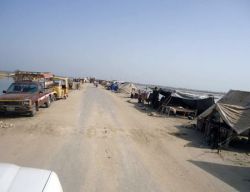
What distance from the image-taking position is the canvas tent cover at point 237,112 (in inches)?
498

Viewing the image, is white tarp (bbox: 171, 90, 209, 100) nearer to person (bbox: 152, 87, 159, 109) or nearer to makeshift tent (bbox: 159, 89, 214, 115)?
makeshift tent (bbox: 159, 89, 214, 115)

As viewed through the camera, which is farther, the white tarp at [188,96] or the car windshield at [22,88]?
the white tarp at [188,96]

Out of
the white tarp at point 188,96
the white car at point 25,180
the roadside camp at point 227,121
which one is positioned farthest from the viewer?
the white tarp at point 188,96

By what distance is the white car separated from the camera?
2836 millimetres

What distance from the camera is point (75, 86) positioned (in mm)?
54219

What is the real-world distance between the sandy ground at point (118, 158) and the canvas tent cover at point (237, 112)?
6.13 feet

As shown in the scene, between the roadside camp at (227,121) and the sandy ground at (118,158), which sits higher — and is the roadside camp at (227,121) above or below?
above

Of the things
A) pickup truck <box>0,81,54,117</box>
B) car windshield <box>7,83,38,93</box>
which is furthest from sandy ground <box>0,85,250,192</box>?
car windshield <box>7,83,38,93</box>

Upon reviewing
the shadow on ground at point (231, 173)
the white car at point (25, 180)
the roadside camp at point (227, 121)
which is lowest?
the shadow on ground at point (231, 173)

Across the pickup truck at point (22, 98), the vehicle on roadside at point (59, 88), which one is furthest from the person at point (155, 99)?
the pickup truck at point (22, 98)

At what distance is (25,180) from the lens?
3.00 m

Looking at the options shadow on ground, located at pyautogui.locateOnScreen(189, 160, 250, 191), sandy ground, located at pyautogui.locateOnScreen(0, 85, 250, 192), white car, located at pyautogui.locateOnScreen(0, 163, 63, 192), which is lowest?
shadow on ground, located at pyautogui.locateOnScreen(189, 160, 250, 191)

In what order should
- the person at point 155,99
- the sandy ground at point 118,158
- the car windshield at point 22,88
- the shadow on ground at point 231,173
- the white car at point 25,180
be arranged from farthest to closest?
the person at point 155,99, the car windshield at point 22,88, the shadow on ground at point 231,173, the sandy ground at point 118,158, the white car at point 25,180

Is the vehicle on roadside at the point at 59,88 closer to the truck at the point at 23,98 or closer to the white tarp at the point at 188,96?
the truck at the point at 23,98
